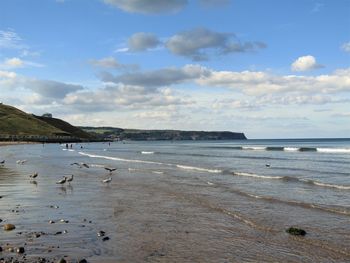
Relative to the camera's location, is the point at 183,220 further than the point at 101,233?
Yes

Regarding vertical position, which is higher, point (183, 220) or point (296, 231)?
point (296, 231)

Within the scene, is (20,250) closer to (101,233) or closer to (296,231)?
(101,233)

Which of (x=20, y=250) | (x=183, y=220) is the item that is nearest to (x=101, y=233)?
(x=20, y=250)

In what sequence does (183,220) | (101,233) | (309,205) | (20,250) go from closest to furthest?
(20,250)
(101,233)
(183,220)
(309,205)

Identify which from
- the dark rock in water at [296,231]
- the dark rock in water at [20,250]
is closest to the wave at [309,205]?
the dark rock in water at [296,231]

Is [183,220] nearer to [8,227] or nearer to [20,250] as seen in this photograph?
[8,227]

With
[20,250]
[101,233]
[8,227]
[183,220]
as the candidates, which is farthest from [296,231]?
[8,227]

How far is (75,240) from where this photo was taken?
552 inches

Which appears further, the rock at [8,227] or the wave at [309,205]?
the wave at [309,205]

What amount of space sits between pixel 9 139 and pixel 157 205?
17373 centimetres

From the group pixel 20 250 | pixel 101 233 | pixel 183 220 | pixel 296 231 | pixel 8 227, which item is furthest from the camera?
pixel 183 220

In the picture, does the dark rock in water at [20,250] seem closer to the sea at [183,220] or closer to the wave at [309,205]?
the sea at [183,220]

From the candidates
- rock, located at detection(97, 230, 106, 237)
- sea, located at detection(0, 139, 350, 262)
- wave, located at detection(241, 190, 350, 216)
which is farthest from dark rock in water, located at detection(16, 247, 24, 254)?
wave, located at detection(241, 190, 350, 216)

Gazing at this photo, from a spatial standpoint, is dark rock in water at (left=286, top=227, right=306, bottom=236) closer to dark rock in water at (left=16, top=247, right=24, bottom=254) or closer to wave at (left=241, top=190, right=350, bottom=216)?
wave at (left=241, top=190, right=350, bottom=216)
